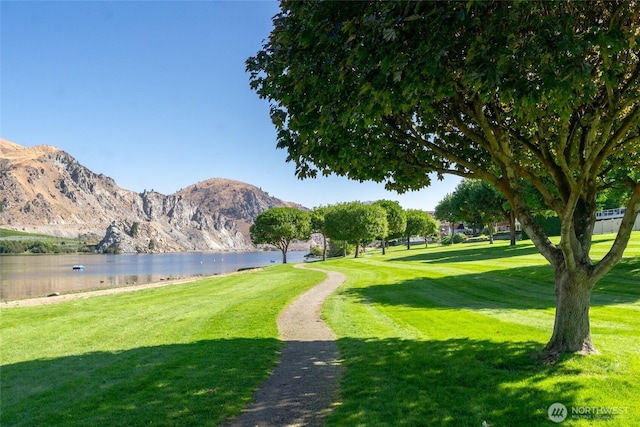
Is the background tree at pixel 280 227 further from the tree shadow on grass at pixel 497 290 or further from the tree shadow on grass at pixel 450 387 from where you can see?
the tree shadow on grass at pixel 450 387

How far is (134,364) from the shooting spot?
32.1 feet

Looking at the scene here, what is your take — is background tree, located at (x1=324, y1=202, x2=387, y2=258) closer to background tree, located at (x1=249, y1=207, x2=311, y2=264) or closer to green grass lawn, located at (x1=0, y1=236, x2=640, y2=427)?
background tree, located at (x1=249, y1=207, x2=311, y2=264)

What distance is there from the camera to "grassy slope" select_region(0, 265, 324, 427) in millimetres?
6902

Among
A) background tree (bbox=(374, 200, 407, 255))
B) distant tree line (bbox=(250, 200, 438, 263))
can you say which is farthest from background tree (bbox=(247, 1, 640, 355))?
background tree (bbox=(374, 200, 407, 255))

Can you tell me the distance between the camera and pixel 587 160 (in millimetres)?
7906

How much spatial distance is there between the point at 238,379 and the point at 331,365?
89.3 inches

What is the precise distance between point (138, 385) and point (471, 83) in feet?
26.6

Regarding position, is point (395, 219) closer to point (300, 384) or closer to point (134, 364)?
point (134, 364)

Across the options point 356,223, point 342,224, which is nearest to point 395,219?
point 356,223

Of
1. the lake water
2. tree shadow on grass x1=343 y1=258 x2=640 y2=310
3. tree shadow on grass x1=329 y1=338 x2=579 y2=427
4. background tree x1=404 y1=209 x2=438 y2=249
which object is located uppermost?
background tree x1=404 y1=209 x2=438 y2=249

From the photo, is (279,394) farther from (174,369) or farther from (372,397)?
(174,369)

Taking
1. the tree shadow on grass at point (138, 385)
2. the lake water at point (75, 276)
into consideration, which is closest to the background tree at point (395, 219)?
the lake water at point (75, 276)

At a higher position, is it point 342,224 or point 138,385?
point 342,224

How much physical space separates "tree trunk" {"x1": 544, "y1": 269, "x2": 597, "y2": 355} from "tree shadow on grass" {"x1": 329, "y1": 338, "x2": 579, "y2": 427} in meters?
0.83
